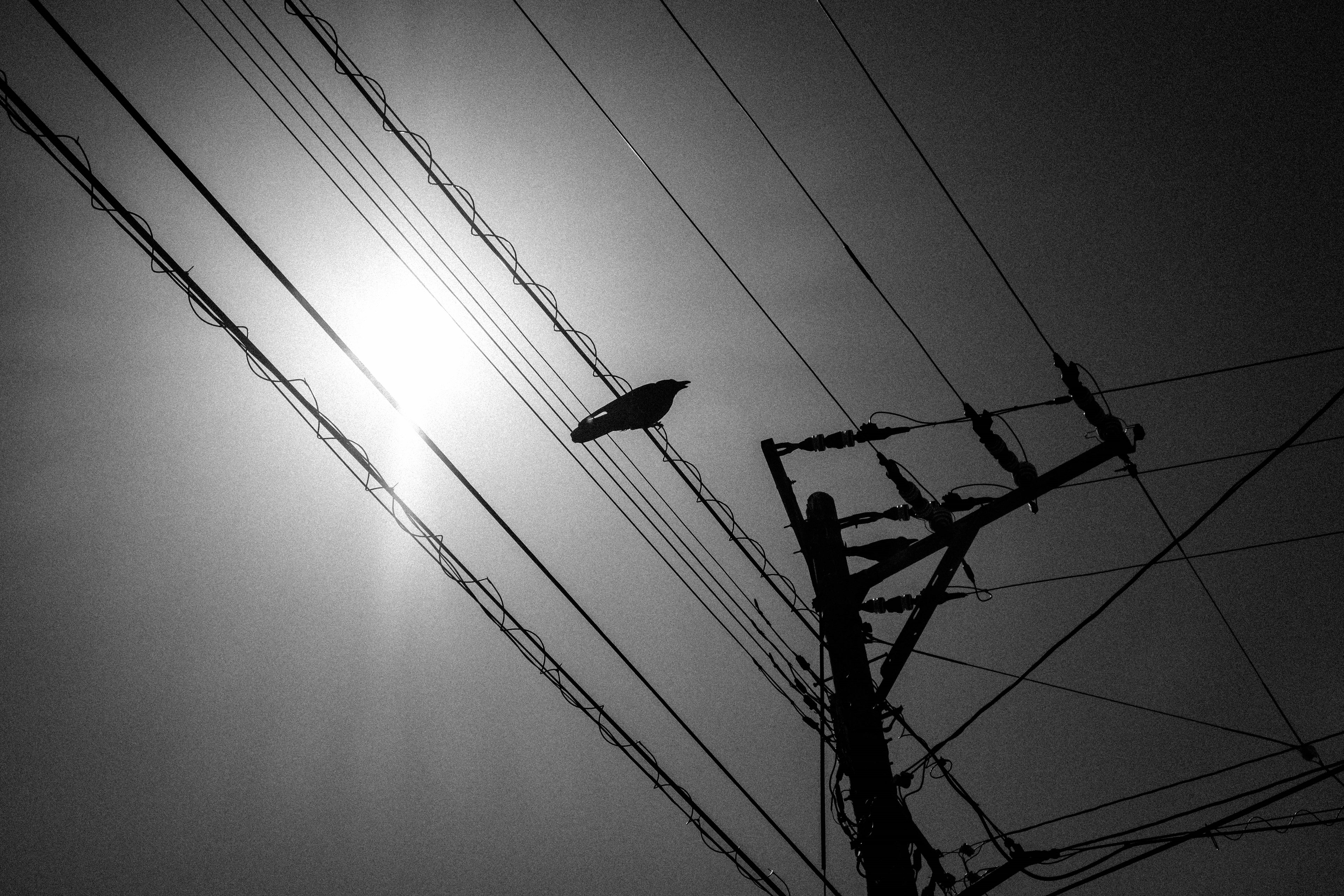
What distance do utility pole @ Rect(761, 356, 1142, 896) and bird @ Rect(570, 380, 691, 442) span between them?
37.6 inches

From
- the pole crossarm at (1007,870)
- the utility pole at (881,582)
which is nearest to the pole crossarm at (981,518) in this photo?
the utility pole at (881,582)

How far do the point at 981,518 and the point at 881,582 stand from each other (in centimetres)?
96

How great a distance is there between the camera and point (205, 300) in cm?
574

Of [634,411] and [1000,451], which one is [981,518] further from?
[634,411]

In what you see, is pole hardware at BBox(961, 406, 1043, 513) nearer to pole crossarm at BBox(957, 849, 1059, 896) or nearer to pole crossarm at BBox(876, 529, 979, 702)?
pole crossarm at BBox(876, 529, 979, 702)

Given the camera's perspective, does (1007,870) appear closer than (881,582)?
Yes

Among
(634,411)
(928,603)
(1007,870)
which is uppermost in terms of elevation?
(634,411)

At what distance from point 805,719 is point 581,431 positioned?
10.7 ft

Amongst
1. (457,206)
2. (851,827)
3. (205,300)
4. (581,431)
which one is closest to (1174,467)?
(851,827)

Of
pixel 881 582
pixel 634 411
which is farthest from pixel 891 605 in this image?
pixel 634 411

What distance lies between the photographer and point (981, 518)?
6.34 meters

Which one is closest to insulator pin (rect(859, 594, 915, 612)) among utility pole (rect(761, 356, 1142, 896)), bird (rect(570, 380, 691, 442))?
utility pole (rect(761, 356, 1142, 896))

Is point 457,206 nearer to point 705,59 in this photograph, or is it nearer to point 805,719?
point 705,59

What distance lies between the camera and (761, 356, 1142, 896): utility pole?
5.71 metres
